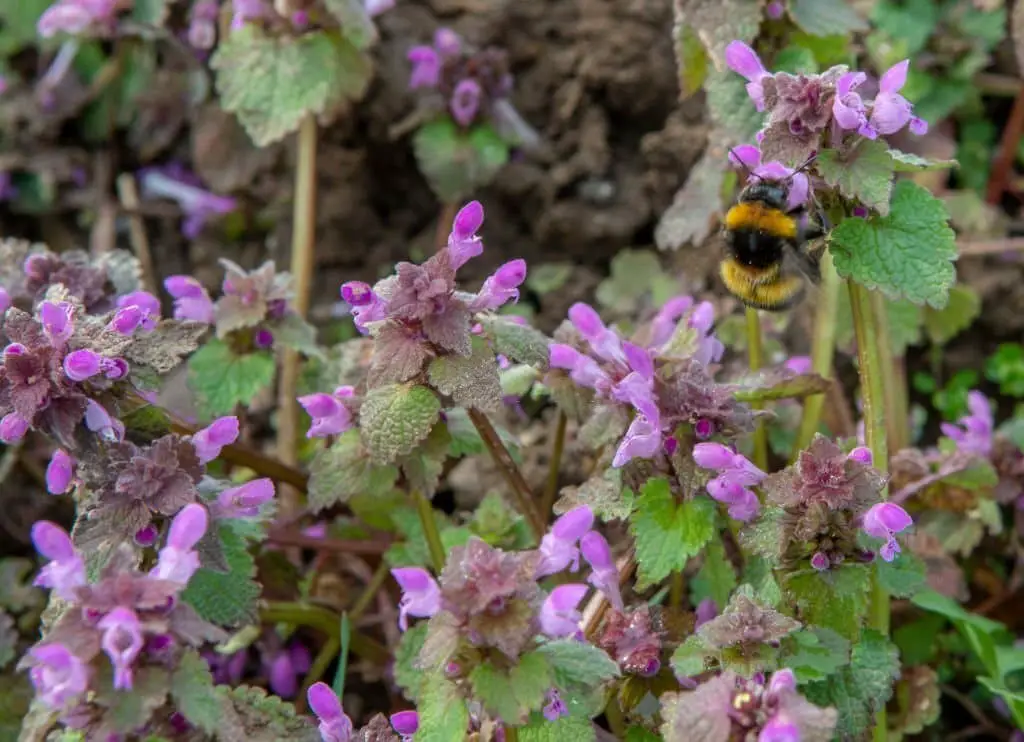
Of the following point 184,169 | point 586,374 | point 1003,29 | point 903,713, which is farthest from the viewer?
point 184,169

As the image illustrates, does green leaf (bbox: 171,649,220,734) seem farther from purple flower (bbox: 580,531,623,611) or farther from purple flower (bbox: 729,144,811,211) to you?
purple flower (bbox: 729,144,811,211)

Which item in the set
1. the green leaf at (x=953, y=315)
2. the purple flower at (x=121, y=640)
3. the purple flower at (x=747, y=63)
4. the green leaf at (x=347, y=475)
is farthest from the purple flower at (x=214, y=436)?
the green leaf at (x=953, y=315)

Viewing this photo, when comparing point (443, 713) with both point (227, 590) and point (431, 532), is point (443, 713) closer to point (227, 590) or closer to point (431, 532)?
point (227, 590)

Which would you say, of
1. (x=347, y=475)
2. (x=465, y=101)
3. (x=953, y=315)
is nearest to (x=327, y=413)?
(x=347, y=475)

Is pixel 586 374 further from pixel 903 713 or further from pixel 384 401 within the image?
pixel 903 713

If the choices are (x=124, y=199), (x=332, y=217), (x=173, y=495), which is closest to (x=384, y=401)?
(x=173, y=495)
